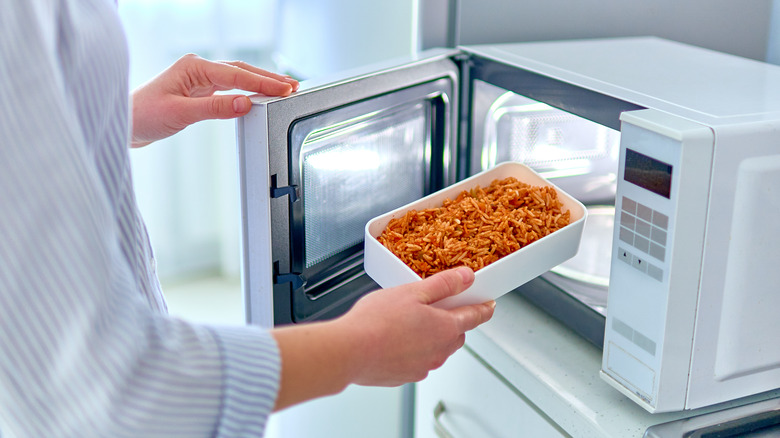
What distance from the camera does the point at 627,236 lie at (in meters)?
0.73

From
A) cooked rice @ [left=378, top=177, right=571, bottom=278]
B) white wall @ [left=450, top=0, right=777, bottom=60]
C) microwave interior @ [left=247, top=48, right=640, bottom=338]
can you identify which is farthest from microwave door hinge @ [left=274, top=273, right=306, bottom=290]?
white wall @ [left=450, top=0, right=777, bottom=60]

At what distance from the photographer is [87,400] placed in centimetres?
47

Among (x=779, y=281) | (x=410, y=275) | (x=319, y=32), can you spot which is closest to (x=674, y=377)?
(x=779, y=281)

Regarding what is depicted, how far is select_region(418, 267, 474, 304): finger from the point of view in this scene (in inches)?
26.9

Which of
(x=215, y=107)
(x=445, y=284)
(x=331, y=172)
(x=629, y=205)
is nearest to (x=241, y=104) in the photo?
(x=215, y=107)

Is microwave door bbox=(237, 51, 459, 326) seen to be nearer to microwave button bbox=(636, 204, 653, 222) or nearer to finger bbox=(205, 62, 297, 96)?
finger bbox=(205, 62, 297, 96)

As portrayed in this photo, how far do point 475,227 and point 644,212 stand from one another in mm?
199

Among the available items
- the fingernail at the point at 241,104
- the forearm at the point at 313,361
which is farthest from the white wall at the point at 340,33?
the forearm at the point at 313,361

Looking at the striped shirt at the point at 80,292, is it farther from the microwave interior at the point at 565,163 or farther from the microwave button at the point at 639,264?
the microwave interior at the point at 565,163

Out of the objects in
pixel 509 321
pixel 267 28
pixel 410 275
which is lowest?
pixel 509 321

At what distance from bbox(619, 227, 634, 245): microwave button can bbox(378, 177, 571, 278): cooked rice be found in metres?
0.10

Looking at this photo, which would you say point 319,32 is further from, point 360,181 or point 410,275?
point 410,275

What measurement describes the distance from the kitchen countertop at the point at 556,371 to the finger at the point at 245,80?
16.7 inches

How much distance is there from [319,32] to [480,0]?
51 centimetres
